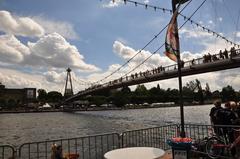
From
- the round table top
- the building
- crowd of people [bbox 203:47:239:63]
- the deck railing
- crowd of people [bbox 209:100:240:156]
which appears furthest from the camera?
the building

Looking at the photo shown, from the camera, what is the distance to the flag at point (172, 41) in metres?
5.76

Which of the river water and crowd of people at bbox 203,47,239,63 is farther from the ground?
Answer: crowd of people at bbox 203,47,239,63

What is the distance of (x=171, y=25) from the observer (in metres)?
5.83

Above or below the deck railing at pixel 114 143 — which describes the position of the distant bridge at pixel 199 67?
above

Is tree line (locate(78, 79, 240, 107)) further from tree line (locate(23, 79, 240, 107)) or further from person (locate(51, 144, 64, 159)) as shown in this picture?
person (locate(51, 144, 64, 159))

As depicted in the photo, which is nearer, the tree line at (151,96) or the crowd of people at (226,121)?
the crowd of people at (226,121)

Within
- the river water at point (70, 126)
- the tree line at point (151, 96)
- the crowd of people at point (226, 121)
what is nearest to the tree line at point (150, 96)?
the tree line at point (151, 96)

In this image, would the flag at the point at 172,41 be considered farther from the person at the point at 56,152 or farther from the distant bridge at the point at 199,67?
the distant bridge at the point at 199,67

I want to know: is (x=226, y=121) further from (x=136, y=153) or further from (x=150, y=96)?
(x=150, y=96)

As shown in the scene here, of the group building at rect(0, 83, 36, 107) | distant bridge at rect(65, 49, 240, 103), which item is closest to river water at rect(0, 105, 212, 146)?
distant bridge at rect(65, 49, 240, 103)

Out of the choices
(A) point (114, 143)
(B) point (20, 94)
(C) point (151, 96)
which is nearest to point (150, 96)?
(C) point (151, 96)

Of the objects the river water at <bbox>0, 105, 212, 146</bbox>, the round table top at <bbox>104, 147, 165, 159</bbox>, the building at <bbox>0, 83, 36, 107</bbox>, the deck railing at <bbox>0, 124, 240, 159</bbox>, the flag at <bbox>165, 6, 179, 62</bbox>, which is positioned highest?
the building at <bbox>0, 83, 36, 107</bbox>

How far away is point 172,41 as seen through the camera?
578cm

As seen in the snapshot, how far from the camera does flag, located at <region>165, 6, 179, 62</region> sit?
576 centimetres
